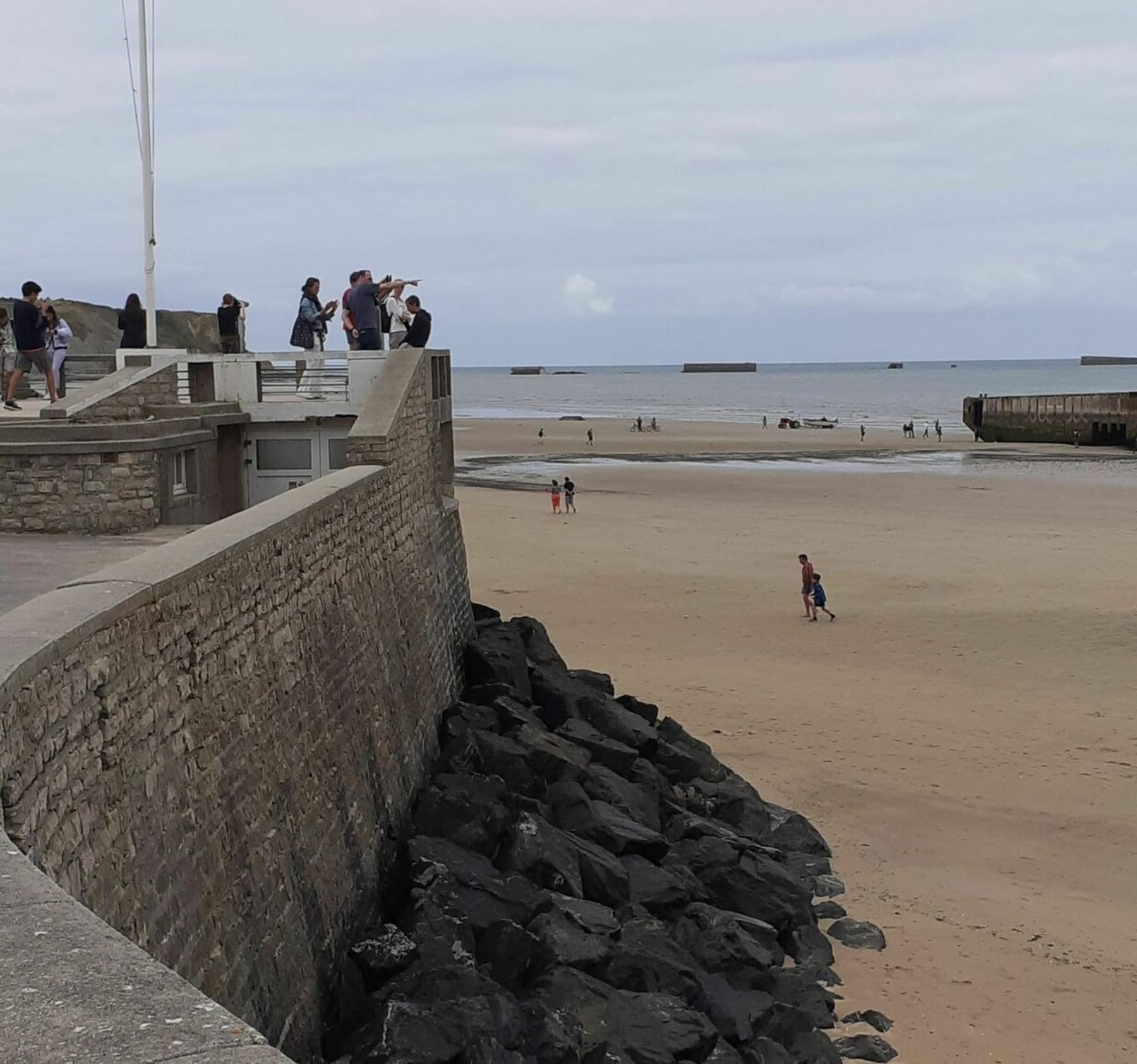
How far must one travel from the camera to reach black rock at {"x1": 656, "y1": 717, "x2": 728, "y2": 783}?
15328 mm

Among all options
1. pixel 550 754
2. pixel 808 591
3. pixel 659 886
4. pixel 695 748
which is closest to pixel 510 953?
pixel 659 886

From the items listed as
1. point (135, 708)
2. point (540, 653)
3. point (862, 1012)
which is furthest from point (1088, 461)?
point (135, 708)

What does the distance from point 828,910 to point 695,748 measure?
12.0 ft

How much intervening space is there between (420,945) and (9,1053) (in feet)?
19.9

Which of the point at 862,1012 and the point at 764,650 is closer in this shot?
the point at 862,1012

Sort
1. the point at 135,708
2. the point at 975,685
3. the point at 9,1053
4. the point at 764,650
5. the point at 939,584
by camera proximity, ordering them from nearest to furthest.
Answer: the point at 9,1053, the point at 135,708, the point at 975,685, the point at 764,650, the point at 939,584

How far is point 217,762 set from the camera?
7.44 metres

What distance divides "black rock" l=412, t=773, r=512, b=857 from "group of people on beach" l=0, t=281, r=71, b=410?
868cm

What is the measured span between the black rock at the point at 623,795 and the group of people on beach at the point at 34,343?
28.9 feet

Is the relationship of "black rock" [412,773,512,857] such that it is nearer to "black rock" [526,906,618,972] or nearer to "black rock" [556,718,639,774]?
"black rock" [526,906,618,972]

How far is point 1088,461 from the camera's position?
5991cm

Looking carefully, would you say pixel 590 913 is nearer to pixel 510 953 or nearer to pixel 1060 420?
pixel 510 953

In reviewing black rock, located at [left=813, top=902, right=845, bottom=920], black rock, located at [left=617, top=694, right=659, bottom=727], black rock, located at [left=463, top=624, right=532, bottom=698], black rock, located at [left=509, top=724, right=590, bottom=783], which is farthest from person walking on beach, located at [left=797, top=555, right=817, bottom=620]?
black rock, located at [left=813, top=902, right=845, bottom=920]

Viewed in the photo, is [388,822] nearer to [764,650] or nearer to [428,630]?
[428,630]
